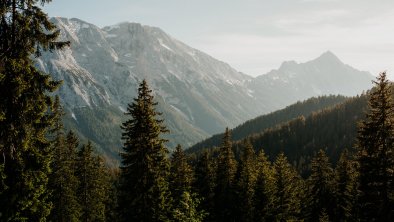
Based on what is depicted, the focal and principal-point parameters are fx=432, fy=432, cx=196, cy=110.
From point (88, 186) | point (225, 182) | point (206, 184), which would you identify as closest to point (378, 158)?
point (225, 182)

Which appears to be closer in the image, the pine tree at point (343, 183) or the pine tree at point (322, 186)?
the pine tree at point (343, 183)

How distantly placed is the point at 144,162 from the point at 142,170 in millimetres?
710

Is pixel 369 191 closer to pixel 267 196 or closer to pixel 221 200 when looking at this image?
pixel 267 196

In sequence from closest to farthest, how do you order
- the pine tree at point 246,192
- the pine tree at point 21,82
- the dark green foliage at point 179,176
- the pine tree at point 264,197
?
the pine tree at point 21,82
the pine tree at point 264,197
the dark green foliage at point 179,176
the pine tree at point 246,192

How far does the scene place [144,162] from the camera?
117 ft

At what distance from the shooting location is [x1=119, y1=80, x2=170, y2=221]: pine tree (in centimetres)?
3562

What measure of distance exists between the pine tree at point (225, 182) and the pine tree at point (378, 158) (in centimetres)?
2824

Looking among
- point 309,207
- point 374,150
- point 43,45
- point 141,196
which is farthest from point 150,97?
point 309,207

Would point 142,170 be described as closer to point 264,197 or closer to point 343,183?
point 264,197

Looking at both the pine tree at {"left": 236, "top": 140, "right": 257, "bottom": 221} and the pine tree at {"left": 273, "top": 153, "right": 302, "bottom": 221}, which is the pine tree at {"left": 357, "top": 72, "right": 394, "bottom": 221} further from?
the pine tree at {"left": 236, "top": 140, "right": 257, "bottom": 221}

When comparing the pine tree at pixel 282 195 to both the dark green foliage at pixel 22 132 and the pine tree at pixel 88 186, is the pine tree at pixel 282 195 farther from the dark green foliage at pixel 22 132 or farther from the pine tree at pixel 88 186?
the dark green foliage at pixel 22 132

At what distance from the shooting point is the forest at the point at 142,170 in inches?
877

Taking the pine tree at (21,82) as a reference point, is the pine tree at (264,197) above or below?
below

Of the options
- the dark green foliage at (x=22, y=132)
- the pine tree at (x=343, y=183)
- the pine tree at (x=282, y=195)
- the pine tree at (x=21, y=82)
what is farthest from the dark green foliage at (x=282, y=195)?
the pine tree at (x=21, y=82)
